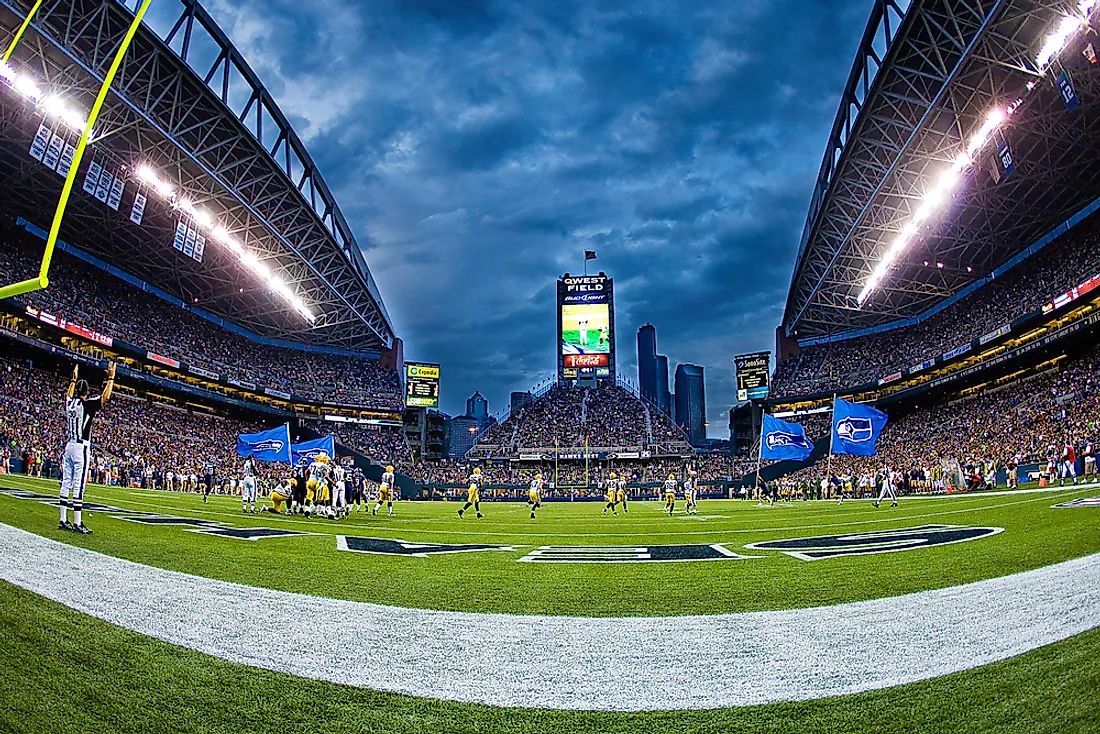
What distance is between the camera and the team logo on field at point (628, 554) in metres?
7.54

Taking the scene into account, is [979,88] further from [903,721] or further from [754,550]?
[903,721]

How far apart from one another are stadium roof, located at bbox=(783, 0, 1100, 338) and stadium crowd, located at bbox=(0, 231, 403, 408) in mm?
48958

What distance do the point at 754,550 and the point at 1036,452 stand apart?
106 ft

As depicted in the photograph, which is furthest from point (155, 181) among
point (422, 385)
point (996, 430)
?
point (996, 430)

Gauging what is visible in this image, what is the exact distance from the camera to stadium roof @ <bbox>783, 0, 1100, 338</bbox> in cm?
2497

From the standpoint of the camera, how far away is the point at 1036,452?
3117cm

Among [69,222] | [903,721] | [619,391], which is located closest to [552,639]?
[903,721]

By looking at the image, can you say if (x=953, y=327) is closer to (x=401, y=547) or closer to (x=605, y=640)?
(x=401, y=547)

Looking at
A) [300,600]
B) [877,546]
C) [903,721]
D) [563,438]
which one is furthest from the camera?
[563,438]

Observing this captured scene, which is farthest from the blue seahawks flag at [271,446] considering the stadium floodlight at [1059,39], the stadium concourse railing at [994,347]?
the stadium concourse railing at [994,347]

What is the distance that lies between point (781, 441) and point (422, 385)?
48131 millimetres

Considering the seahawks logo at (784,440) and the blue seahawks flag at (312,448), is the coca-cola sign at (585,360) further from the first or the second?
the blue seahawks flag at (312,448)

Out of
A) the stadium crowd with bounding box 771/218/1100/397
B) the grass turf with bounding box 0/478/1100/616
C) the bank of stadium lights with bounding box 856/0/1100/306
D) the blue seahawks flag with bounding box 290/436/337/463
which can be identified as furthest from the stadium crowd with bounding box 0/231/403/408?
the bank of stadium lights with bounding box 856/0/1100/306

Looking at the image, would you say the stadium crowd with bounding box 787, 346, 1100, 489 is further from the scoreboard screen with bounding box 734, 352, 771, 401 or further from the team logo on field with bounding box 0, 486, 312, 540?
the team logo on field with bounding box 0, 486, 312, 540
